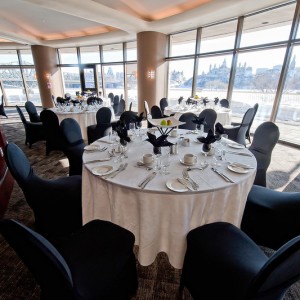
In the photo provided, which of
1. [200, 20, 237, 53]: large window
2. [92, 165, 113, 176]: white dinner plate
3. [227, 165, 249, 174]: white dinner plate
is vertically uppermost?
[200, 20, 237, 53]: large window

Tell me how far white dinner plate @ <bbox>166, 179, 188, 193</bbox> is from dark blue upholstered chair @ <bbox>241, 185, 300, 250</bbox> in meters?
0.77

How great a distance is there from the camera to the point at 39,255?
79 cm

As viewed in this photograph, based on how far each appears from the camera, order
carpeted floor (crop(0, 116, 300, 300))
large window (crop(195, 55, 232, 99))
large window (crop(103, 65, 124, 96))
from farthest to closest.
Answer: large window (crop(103, 65, 124, 96)) < large window (crop(195, 55, 232, 99)) < carpeted floor (crop(0, 116, 300, 300))

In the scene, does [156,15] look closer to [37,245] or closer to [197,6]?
[197,6]

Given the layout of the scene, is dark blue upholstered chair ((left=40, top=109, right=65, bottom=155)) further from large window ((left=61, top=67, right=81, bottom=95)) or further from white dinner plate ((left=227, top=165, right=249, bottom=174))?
large window ((left=61, top=67, right=81, bottom=95))

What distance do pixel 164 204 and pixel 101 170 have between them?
2.07 feet

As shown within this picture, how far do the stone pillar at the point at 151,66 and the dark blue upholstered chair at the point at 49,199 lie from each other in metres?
6.64

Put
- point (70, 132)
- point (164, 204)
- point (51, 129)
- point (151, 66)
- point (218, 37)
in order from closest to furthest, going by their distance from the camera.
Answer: point (164, 204)
point (70, 132)
point (51, 129)
point (218, 37)
point (151, 66)

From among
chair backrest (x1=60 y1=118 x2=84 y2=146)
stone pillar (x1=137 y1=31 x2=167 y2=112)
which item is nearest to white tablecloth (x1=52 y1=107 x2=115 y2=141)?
chair backrest (x1=60 y1=118 x2=84 y2=146)

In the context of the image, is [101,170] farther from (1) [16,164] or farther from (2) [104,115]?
(2) [104,115]

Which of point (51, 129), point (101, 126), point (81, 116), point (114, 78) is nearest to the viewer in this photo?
point (51, 129)

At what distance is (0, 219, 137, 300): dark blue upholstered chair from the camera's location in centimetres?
78

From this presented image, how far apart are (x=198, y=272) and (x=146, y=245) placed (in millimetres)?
438

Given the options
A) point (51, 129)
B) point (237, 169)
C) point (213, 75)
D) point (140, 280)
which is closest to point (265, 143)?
point (237, 169)
